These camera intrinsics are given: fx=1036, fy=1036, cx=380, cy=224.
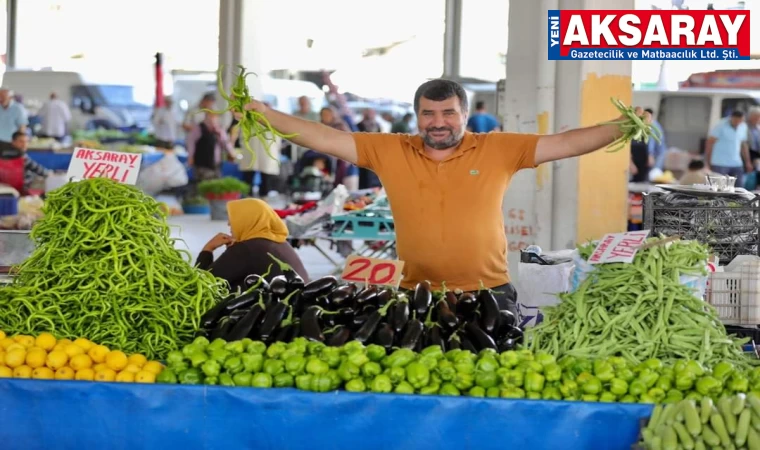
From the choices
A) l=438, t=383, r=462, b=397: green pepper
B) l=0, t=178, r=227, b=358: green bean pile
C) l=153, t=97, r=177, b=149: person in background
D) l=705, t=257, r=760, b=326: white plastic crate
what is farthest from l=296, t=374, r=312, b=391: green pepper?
l=153, t=97, r=177, b=149: person in background

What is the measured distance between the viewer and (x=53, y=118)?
2061cm

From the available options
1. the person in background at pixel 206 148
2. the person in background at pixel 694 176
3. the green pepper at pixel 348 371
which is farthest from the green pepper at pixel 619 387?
the person in background at pixel 206 148

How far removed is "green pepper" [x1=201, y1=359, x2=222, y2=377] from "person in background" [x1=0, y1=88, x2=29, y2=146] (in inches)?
549

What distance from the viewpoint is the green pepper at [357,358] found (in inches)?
133

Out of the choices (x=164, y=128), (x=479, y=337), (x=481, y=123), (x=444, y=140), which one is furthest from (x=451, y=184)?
(x=164, y=128)

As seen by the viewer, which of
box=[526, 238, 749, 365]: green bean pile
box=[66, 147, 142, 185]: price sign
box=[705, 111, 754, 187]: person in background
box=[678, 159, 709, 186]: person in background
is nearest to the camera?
box=[526, 238, 749, 365]: green bean pile

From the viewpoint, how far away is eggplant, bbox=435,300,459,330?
382cm

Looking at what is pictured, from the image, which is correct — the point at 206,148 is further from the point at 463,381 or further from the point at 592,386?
the point at 592,386

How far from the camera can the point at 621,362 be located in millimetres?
3416

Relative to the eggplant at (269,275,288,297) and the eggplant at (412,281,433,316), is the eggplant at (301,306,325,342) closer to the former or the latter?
the eggplant at (269,275,288,297)

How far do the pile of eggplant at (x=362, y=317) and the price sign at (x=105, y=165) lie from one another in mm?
724

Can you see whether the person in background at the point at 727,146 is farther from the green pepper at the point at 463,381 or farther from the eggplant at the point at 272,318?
the green pepper at the point at 463,381

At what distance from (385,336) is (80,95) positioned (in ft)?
68.1

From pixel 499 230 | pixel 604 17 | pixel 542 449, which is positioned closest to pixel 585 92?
pixel 604 17
